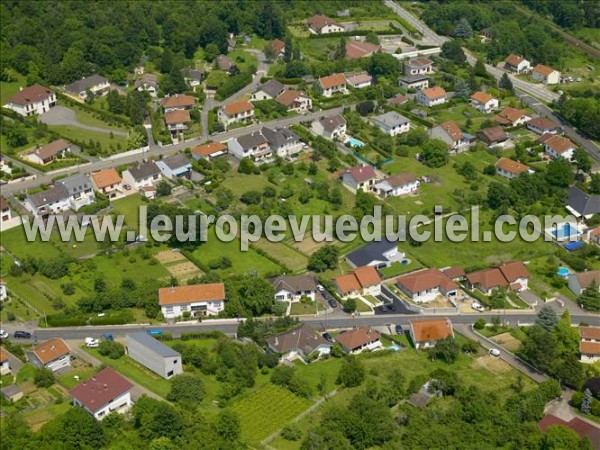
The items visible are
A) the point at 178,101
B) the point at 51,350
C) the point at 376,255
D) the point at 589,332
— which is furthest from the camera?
the point at 178,101

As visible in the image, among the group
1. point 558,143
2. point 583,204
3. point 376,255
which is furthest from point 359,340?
point 558,143

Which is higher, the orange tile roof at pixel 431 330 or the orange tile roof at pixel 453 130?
the orange tile roof at pixel 453 130

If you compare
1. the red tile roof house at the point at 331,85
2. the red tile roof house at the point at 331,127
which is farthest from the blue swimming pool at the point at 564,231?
the red tile roof house at the point at 331,85

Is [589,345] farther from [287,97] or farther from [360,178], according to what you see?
[287,97]

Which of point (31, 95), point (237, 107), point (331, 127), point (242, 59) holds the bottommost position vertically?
point (331, 127)

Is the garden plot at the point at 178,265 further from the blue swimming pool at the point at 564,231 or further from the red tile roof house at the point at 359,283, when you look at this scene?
the blue swimming pool at the point at 564,231

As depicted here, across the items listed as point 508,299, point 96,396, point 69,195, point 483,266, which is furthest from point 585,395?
point 69,195

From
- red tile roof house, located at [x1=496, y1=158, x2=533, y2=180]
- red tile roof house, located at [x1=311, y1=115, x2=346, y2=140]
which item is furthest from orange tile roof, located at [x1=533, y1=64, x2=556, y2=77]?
red tile roof house, located at [x1=311, y1=115, x2=346, y2=140]

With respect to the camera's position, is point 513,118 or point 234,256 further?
point 513,118

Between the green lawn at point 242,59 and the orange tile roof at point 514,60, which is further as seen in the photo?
the orange tile roof at point 514,60
